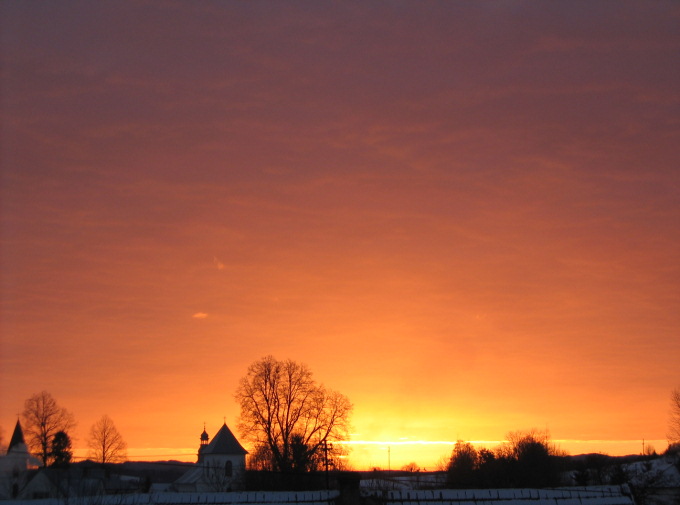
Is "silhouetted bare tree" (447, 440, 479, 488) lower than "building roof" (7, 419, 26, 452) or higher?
lower

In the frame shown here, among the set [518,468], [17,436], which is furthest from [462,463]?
[17,436]

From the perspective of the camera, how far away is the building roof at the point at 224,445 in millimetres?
118750

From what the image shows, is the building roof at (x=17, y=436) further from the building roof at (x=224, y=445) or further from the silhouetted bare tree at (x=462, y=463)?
the silhouetted bare tree at (x=462, y=463)

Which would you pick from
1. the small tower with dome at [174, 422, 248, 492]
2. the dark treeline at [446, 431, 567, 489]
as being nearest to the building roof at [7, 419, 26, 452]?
the small tower with dome at [174, 422, 248, 492]

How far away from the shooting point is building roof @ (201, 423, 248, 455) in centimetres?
11875

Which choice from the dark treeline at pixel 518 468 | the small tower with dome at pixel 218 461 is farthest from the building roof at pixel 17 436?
the dark treeline at pixel 518 468

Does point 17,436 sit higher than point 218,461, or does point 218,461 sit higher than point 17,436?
point 17,436

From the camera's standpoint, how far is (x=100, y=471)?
10419 cm

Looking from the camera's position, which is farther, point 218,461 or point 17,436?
point 218,461

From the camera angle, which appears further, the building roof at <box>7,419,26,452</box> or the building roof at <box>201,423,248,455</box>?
the building roof at <box>201,423,248,455</box>

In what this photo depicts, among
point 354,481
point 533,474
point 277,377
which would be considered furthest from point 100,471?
point 354,481

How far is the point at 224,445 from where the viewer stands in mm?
119562

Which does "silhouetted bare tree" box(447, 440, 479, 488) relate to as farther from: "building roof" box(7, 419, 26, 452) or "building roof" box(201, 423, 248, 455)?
"building roof" box(7, 419, 26, 452)

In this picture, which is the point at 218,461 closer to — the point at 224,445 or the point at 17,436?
the point at 224,445
